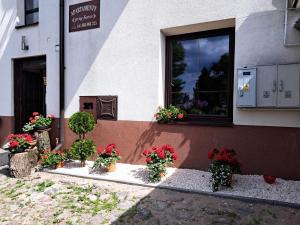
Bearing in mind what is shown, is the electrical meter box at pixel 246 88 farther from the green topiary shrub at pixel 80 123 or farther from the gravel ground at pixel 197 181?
the green topiary shrub at pixel 80 123

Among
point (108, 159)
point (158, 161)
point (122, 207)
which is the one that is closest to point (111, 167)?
point (108, 159)

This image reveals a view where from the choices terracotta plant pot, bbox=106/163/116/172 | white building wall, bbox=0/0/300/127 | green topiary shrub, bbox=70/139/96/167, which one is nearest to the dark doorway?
white building wall, bbox=0/0/300/127

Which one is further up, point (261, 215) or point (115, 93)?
point (115, 93)

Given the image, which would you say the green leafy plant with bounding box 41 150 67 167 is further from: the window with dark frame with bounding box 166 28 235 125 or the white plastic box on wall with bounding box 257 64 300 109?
the white plastic box on wall with bounding box 257 64 300 109

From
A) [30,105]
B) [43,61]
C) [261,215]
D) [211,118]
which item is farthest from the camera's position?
[30,105]

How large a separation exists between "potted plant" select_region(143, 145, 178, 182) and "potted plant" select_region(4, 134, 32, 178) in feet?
8.53

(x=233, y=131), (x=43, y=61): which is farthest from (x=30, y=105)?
(x=233, y=131)

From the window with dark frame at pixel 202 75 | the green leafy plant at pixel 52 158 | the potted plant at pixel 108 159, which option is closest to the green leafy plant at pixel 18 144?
the green leafy plant at pixel 52 158

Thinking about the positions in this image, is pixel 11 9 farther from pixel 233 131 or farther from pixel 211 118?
pixel 233 131

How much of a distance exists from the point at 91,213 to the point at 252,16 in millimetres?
4042

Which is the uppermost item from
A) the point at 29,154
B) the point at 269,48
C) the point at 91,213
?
the point at 269,48

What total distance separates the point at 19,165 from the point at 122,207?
2.77 m

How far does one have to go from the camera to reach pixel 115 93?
6027 millimetres

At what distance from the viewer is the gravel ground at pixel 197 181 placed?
13.1 feet
